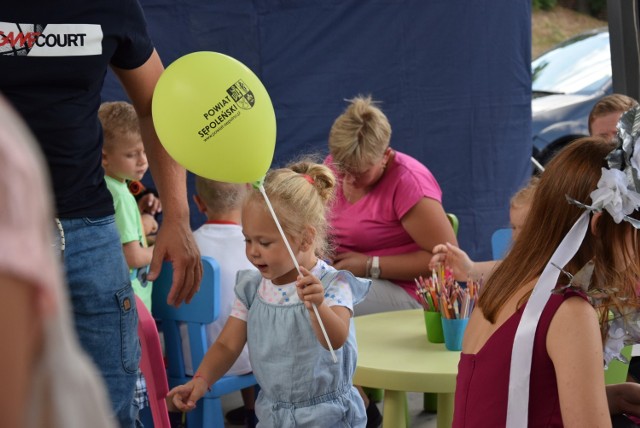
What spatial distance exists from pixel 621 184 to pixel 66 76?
114 centimetres

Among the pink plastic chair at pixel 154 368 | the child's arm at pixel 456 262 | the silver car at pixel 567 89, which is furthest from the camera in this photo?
the silver car at pixel 567 89

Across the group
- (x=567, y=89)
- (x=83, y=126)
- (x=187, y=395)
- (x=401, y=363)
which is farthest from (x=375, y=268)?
(x=567, y=89)

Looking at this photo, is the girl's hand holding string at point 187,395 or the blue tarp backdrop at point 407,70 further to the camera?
the blue tarp backdrop at point 407,70

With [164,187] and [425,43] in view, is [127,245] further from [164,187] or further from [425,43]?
[425,43]

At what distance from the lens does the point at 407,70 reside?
5.28 metres

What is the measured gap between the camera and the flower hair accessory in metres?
1.92

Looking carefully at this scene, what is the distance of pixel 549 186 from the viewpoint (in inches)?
81.6

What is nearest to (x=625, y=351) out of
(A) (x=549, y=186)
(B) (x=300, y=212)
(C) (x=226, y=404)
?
(A) (x=549, y=186)

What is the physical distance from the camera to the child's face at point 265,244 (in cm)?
255

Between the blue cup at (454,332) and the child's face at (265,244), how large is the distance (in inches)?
25.3

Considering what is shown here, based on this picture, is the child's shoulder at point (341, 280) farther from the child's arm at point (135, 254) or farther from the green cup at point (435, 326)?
the child's arm at point (135, 254)

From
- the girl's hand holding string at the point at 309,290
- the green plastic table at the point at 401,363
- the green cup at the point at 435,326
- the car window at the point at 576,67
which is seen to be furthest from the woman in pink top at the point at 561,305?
the car window at the point at 576,67

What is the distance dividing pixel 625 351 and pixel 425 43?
2.99 m

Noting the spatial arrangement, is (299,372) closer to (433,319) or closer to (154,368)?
(154,368)
